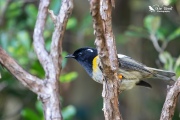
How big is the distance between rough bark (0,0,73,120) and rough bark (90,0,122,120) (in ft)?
1.38

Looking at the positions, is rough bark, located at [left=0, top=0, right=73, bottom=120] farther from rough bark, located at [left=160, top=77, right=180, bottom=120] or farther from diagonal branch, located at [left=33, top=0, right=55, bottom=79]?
rough bark, located at [left=160, top=77, right=180, bottom=120]

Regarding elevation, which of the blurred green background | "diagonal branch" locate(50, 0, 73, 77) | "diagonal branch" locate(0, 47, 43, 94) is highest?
"diagonal branch" locate(50, 0, 73, 77)

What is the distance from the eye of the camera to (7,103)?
5.43 m

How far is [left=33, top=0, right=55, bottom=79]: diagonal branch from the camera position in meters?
2.68

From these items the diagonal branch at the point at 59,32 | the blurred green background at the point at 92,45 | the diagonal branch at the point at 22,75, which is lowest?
the blurred green background at the point at 92,45

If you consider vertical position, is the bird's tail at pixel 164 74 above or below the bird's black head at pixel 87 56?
below

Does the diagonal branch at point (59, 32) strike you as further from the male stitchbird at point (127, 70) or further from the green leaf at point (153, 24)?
the green leaf at point (153, 24)

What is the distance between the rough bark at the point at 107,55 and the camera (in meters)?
1.96

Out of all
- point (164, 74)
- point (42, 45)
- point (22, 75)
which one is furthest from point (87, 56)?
point (22, 75)

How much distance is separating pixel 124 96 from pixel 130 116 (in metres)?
0.24

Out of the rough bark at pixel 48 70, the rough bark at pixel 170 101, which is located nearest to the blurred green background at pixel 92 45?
the rough bark at pixel 48 70

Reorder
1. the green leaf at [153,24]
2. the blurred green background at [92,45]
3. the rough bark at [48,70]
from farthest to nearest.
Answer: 1. the blurred green background at [92,45]
2. the green leaf at [153,24]
3. the rough bark at [48,70]

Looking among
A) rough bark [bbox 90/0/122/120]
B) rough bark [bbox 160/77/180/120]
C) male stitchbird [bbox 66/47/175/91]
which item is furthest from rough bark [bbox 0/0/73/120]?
male stitchbird [bbox 66/47/175/91]

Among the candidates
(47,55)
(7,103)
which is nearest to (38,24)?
(47,55)
